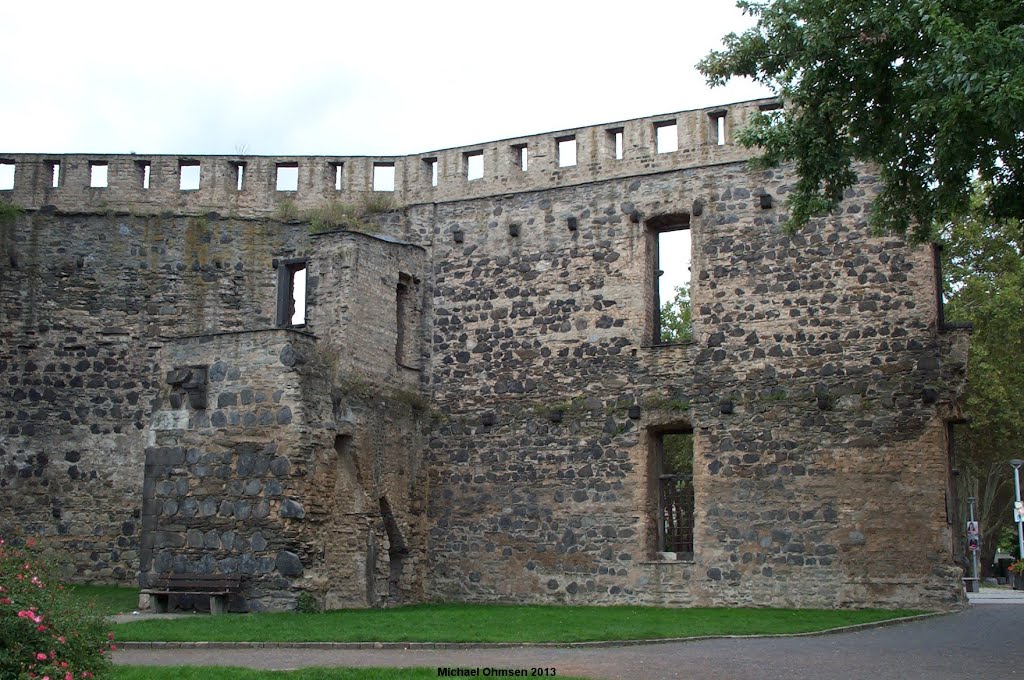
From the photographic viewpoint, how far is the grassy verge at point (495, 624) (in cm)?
1328

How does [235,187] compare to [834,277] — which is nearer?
[834,277]

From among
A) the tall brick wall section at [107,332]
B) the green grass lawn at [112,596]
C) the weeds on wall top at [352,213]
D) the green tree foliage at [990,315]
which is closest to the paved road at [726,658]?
the green grass lawn at [112,596]

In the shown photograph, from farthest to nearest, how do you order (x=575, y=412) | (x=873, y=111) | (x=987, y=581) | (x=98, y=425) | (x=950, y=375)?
1. (x=987, y=581)
2. (x=98, y=425)
3. (x=575, y=412)
4. (x=950, y=375)
5. (x=873, y=111)

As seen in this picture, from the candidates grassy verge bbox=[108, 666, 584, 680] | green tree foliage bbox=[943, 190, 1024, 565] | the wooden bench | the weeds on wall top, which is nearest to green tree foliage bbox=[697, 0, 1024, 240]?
grassy verge bbox=[108, 666, 584, 680]

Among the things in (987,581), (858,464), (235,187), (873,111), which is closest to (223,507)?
Result: (235,187)

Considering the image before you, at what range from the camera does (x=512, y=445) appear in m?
20.8

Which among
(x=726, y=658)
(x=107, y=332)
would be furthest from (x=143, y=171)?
(x=726, y=658)

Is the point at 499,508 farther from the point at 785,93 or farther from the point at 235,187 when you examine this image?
the point at 785,93

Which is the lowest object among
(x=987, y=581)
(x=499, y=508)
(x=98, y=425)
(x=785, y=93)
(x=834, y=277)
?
(x=987, y=581)

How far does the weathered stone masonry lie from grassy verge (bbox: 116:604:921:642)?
1343 millimetres

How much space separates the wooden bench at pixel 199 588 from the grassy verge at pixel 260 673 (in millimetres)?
6647

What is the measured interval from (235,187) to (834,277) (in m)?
11.4

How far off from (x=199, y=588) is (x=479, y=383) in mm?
6329

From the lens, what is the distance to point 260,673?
10320 mm
